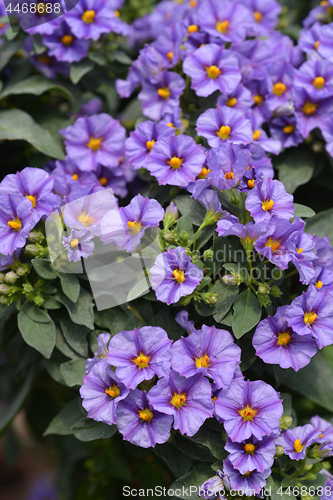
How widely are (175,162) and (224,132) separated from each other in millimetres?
159

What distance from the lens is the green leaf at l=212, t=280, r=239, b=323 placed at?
3.34ft

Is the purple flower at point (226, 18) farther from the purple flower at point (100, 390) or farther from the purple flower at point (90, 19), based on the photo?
the purple flower at point (100, 390)

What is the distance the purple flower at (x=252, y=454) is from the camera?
94cm

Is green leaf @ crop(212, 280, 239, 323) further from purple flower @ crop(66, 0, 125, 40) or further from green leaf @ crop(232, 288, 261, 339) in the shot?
purple flower @ crop(66, 0, 125, 40)

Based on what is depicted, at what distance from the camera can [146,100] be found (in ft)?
4.50

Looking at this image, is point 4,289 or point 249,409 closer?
point 249,409

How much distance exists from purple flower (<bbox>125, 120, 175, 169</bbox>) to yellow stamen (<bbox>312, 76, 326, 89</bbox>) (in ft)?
1.64

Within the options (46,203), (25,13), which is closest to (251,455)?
(46,203)

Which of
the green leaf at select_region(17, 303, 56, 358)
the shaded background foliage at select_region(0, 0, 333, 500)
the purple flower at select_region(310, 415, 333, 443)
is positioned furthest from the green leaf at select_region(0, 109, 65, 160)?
the purple flower at select_region(310, 415, 333, 443)

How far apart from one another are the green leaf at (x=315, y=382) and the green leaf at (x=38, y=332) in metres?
0.62

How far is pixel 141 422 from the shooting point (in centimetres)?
98

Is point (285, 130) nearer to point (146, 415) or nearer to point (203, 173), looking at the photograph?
point (203, 173)

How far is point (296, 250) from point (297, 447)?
0.43 meters

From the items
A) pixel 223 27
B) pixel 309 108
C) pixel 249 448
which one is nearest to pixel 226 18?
pixel 223 27
